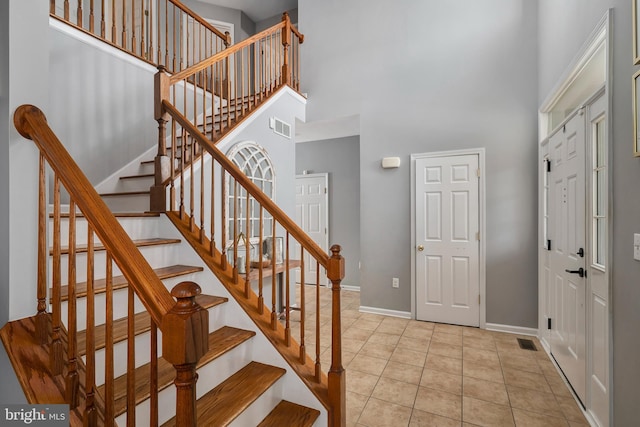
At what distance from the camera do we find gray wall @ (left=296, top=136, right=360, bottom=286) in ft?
17.7

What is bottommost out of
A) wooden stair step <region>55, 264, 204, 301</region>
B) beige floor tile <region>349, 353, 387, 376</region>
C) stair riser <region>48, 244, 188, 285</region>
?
beige floor tile <region>349, 353, 387, 376</region>

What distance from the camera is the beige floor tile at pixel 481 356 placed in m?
2.63

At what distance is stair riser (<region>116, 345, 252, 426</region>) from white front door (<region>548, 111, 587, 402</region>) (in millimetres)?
2302

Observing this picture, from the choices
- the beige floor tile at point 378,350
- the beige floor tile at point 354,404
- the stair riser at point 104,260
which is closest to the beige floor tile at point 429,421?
the beige floor tile at point 354,404

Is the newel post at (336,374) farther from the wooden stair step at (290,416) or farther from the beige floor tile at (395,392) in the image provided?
the beige floor tile at (395,392)

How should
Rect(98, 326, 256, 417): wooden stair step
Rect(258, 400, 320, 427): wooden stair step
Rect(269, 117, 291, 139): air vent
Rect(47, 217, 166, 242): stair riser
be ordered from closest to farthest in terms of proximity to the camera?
Rect(98, 326, 256, 417): wooden stair step, Rect(258, 400, 320, 427): wooden stair step, Rect(47, 217, 166, 242): stair riser, Rect(269, 117, 291, 139): air vent

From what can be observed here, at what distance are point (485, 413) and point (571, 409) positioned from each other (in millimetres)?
609

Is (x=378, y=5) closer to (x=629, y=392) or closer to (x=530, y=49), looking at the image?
(x=530, y=49)

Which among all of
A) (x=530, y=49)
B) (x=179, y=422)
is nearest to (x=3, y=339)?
(x=179, y=422)

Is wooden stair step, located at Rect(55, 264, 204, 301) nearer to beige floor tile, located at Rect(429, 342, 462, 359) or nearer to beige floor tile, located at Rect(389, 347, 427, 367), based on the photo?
beige floor tile, located at Rect(389, 347, 427, 367)

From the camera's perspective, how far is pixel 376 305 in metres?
3.94

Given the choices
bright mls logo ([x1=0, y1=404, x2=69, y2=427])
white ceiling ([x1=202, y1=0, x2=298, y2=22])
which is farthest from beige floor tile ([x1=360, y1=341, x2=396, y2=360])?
white ceiling ([x1=202, y1=0, x2=298, y2=22])

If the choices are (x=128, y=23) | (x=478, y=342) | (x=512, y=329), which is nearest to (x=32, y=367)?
(x=478, y=342)

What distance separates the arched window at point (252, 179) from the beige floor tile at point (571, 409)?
2863 mm
